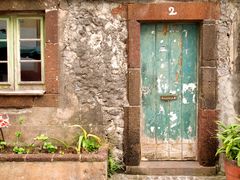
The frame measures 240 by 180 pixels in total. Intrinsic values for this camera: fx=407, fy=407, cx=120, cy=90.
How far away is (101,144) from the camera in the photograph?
239 inches

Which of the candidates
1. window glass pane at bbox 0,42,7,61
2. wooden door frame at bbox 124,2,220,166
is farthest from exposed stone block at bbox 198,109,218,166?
window glass pane at bbox 0,42,7,61

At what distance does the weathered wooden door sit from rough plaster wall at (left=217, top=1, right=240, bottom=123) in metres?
0.39

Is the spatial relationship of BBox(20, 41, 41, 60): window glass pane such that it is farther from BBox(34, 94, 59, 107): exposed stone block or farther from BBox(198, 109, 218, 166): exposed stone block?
BBox(198, 109, 218, 166): exposed stone block

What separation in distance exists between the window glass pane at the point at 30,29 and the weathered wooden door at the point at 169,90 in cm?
163

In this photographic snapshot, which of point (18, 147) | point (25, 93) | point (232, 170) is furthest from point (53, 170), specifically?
point (232, 170)

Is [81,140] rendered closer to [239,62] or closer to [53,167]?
[53,167]

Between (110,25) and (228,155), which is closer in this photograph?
(228,155)

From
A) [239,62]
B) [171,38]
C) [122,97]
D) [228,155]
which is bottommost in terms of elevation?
[228,155]

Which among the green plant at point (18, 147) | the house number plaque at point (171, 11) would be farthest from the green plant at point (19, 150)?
the house number plaque at point (171, 11)

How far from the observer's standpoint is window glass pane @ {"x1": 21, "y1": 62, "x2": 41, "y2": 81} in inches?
247

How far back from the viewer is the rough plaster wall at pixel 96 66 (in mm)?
6113

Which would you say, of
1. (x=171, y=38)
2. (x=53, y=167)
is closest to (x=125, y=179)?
(x=53, y=167)

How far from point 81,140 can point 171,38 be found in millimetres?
2076

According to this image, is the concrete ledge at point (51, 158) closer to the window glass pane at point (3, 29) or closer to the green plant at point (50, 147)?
the green plant at point (50, 147)
